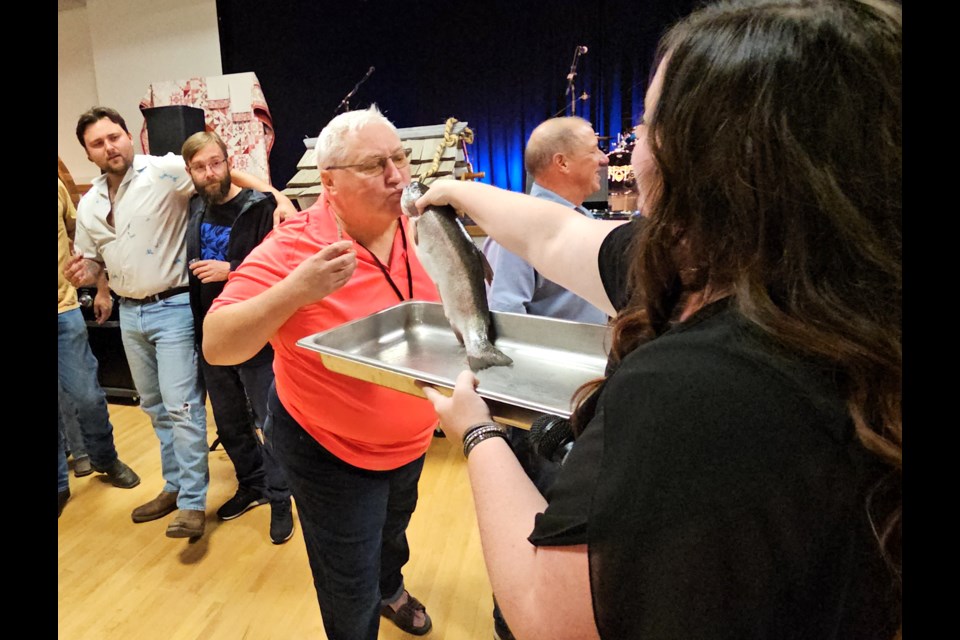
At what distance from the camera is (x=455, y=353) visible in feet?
5.00

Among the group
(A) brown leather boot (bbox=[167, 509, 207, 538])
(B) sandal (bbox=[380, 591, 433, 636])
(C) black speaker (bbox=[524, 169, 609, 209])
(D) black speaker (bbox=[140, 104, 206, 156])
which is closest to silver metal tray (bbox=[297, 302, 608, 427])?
(B) sandal (bbox=[380, 591, 433, 636])

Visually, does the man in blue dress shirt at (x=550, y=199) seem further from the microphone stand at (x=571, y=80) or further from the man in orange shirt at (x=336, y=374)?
the microphone stand at (x=571, y=80)

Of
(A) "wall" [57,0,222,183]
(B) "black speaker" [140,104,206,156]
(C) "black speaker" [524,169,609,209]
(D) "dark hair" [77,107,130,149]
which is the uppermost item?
(A) "wall" [57,0,222,183]

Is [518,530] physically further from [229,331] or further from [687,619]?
[229,331]

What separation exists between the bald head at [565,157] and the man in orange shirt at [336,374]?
3.71ft

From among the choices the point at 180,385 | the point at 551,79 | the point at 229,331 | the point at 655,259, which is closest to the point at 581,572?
the point at 655,259

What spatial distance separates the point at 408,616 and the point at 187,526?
4.52ft

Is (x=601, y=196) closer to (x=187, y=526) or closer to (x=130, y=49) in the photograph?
(x=187, y=526)

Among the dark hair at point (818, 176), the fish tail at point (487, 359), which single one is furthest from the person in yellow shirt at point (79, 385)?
the dark hair at point (818, 176)

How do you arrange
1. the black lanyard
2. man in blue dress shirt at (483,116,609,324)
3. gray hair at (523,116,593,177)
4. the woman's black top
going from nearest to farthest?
the woman's black top → the black lanyard → man in blue dress shirt at (483,116,609,324) → gray hair at (523,116,593,177)

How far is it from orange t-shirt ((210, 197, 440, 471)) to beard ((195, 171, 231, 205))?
1.40m

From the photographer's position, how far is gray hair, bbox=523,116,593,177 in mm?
2662

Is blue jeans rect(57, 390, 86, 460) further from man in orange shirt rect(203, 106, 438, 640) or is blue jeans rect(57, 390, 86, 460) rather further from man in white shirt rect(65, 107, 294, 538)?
man in orange shirt rect(203, 106, 438, 640)

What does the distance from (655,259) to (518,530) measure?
0.39 metres
